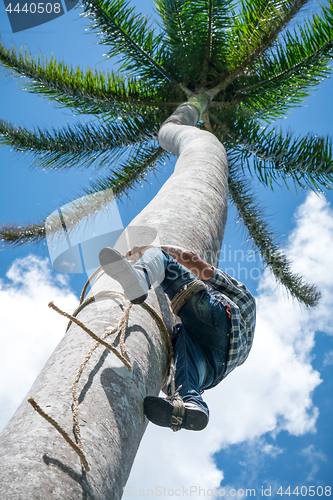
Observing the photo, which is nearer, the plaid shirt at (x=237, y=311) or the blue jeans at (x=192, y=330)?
the blue jeans at (x=192, y=330)

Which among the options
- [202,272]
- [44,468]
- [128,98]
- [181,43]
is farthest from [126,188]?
[44,468]

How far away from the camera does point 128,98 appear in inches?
251

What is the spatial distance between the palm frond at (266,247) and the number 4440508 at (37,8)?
4024mm

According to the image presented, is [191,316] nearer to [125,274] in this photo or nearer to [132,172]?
[125,274]

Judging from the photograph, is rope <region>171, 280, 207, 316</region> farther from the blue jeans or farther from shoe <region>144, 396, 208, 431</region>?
shoe <region>144, 396, 208, 431</region>

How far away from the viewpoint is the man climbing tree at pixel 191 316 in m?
1.44

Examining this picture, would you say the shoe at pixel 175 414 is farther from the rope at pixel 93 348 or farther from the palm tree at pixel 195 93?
the palm tree at pixel 195 93

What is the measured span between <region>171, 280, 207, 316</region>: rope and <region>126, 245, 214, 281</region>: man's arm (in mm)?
193

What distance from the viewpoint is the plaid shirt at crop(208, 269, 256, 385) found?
186 cm

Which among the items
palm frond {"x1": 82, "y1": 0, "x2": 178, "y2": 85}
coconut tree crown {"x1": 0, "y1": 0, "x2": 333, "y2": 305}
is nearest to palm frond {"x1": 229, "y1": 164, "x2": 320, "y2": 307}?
coconut tree crown {"x1": 0, "y1": 0, "x2": 333, "y2": 305}

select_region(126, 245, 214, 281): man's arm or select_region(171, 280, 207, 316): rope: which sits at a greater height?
select_region(126, 245, 214, 281): man's arm

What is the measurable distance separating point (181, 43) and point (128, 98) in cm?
136

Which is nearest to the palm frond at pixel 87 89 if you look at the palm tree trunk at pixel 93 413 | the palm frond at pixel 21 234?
the palm frond at pixel 21 234

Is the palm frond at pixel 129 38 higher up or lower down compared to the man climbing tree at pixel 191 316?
higher up
